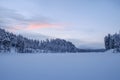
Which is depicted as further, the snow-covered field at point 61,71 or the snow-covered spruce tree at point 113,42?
the snow-covered spruce tree at point 113,42

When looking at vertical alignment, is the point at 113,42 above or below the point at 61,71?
above

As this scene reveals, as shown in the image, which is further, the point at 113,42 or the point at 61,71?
the point at 113,42

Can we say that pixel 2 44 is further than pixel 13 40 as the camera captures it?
No

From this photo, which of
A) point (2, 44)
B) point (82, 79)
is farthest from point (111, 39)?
point (82, 79)

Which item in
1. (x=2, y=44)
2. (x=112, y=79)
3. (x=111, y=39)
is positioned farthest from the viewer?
(x=111, y=39)

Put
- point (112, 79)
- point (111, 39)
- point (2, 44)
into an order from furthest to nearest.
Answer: point (111, 39) < point (2, 44) < point (112, 79)

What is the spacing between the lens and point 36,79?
16.7 metres

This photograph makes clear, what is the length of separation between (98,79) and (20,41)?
12792cm

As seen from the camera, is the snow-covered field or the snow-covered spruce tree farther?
the snow-covered spruce tree

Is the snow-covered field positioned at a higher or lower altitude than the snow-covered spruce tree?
lower

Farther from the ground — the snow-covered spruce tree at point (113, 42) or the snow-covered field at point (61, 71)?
the snow-covered spruce tree at point (113, 42)

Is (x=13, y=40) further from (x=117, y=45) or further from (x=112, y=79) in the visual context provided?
(x=112, y=79)

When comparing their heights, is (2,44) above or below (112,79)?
above

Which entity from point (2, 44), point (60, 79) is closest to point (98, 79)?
point (60, 79)
